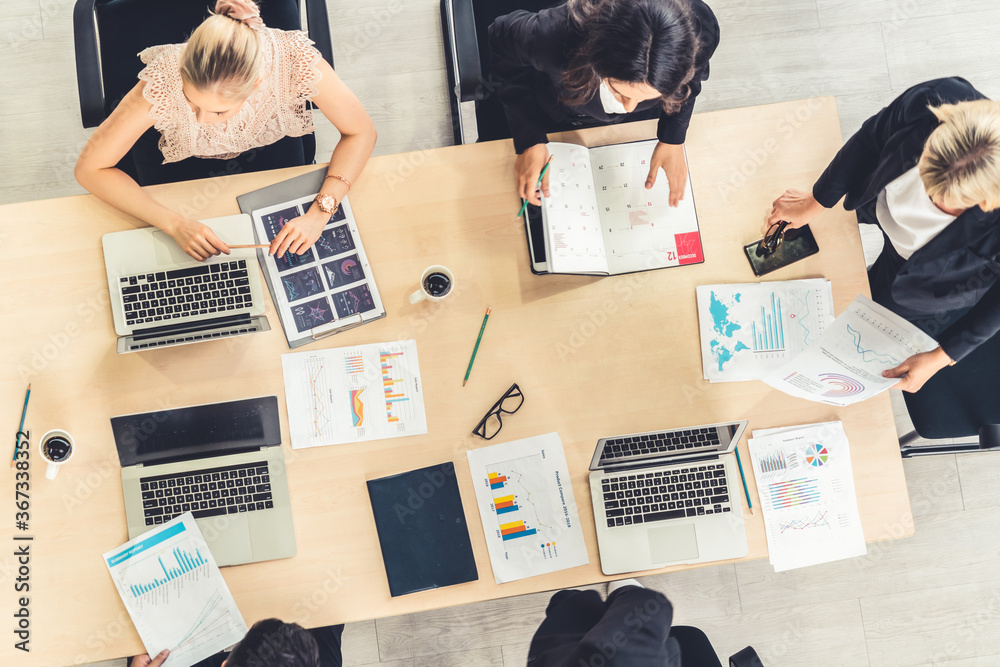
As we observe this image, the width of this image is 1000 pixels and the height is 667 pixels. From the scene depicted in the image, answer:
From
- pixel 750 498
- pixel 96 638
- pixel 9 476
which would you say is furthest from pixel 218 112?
pixel 750 498

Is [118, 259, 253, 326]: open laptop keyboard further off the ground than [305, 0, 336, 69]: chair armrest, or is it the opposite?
[305, 0, 336, 69]: chair armrest

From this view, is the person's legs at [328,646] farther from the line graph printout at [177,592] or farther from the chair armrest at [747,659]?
the chair armrest at [747,659]

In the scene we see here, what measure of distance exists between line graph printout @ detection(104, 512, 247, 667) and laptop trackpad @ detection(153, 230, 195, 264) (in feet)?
1.93

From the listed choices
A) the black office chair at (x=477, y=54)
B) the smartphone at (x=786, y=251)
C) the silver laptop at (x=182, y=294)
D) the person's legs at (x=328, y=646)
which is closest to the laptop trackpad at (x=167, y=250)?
the silver laptop at (x=182, y=294)

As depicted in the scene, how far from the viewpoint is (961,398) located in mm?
1807

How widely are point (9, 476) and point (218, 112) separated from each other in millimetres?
953

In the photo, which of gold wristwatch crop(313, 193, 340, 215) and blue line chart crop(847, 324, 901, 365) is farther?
gold wristwatch crop(313, 193, 340, 215)

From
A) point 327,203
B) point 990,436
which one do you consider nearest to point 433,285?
point 327,203

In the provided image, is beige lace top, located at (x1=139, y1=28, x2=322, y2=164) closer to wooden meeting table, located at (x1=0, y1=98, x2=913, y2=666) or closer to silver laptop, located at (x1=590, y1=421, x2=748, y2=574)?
wooden meeting table, located at (x1=0, y1=98, x2=913, y2=666)

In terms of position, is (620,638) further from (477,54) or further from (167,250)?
(477,54)

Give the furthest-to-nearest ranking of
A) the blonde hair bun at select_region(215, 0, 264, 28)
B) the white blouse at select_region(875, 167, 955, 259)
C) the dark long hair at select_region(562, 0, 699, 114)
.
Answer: the white blouse at select_region(875, 167, 955, 259)
the blonde hair bun at select_region(215, 0, 264, 28)
the dark long hair at select_region(562, 0, 699, 114)

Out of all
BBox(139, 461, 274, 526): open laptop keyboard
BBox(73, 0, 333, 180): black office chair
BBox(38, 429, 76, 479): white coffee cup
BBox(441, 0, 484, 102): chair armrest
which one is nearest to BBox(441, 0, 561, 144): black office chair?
BBox(441, 0, 484, 102): chair armrest

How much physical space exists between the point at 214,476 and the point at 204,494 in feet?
0.15

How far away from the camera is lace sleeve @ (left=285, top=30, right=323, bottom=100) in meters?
1.48
